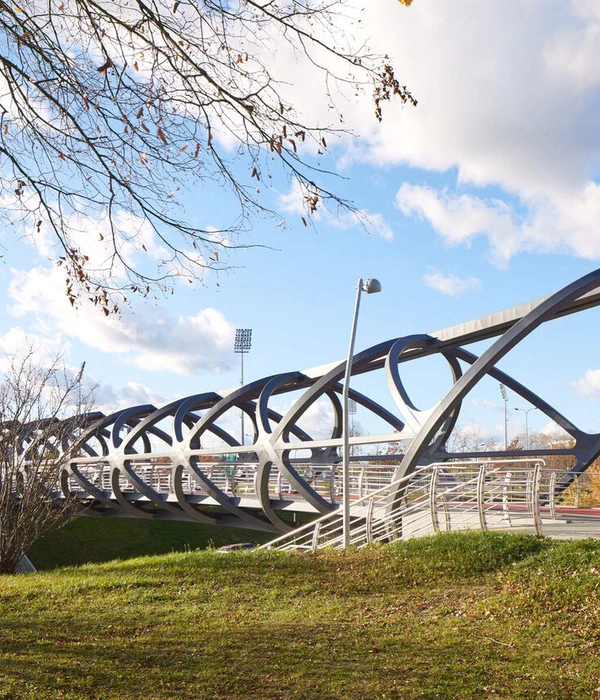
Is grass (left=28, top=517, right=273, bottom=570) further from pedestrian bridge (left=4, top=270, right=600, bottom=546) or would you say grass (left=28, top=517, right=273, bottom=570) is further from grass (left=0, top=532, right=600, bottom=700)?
grass (left=0, top=532, right=600, bottom=700)

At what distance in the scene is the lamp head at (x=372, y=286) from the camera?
15.5m

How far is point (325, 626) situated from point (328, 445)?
12634 mm

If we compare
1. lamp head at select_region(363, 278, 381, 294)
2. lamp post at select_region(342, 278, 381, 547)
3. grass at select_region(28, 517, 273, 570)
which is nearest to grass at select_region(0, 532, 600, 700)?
lamp post at select_region(342, 278, 381, 547)

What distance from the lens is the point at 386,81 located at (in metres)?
6.43

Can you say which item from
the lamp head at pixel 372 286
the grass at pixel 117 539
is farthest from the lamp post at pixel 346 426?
the grass at pixel 117 539

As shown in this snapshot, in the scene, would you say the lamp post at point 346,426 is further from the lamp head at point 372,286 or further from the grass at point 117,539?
the grass at point 117,539

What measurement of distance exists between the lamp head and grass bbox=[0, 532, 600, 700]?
5.41 m

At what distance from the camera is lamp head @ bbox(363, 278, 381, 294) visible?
1548 cm

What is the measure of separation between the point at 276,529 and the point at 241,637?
2004 cm

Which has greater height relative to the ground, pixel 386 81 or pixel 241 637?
pixel 386 81

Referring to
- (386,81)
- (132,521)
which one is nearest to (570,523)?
(386,81)

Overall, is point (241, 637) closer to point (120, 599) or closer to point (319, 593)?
point (319, 593)

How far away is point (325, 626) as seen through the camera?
29.5 ft

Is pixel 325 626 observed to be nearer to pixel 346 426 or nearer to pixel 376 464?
pixel 346 426
